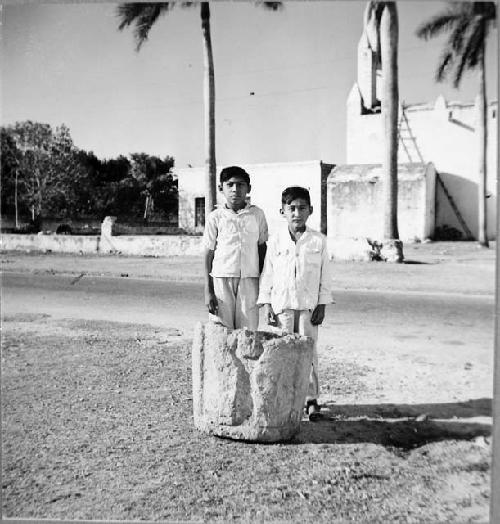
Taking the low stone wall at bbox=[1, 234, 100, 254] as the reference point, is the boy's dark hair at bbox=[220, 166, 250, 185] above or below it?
above

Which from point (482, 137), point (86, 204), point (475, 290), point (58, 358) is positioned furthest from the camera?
point (482, 137)

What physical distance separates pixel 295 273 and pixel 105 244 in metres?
13.4

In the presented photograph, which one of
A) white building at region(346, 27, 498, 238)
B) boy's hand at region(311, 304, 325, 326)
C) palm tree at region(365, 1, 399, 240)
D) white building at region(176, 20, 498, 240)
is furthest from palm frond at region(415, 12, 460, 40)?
white building at region(346, 27, 498, 238)

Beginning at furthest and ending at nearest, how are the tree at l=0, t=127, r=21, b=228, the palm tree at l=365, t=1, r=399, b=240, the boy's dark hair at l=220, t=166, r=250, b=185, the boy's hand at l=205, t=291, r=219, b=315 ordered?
1. the palm tree at l=365, t=1, r=399, b=240
2. the tree at l=0, t=127, r=21, b=228
3. the boy's hand at l=205, t=291, r=219, b=315
4. the boy's dark hair at l=220, t=166, r=250, b=185

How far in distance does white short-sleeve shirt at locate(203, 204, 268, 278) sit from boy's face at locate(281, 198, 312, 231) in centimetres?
17

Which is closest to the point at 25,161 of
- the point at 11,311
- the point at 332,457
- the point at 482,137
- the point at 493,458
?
the point at 11,311

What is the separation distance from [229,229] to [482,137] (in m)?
15.9

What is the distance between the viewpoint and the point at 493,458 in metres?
2.78

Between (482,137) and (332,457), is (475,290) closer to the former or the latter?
(332,457)

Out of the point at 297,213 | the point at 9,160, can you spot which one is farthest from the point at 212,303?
the point at 9,160

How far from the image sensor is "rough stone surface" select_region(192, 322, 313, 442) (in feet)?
10.3

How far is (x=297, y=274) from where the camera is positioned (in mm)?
3455

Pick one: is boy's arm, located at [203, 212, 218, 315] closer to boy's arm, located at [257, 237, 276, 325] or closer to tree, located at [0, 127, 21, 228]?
boy's arm, located at [257, 237, 276, 325]

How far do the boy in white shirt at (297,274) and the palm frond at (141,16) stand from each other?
5.96 feet
